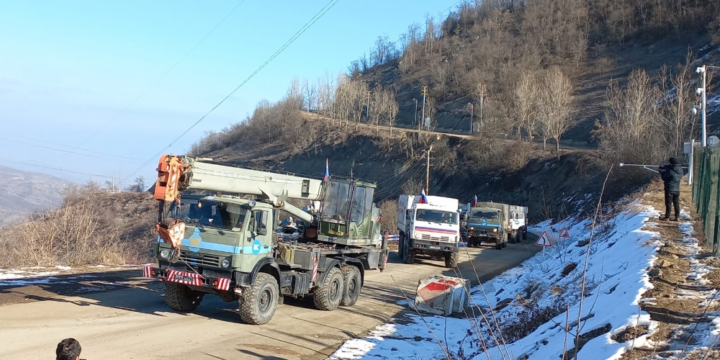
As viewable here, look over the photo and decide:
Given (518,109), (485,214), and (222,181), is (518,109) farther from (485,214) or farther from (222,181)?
(222,181)

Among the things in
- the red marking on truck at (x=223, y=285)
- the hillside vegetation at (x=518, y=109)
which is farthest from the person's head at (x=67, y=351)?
the hillside vegetation at (x=518, y=109)

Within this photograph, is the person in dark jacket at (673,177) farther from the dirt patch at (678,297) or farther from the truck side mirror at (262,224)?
the truck side mirror at (262,224)

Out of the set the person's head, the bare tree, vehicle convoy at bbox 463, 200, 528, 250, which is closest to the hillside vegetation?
the bare tree

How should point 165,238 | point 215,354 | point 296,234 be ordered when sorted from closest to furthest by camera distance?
point 215,354 < point 165,238 < point 296,234

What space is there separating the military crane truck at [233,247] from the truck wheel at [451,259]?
36.0ft

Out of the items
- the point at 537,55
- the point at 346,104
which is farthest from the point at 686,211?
the point at 537,55

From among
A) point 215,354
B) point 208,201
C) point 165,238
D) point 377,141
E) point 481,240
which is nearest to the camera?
point 215,354

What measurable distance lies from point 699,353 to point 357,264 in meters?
10.3

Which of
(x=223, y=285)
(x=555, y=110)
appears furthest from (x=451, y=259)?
(x=555, y=110)

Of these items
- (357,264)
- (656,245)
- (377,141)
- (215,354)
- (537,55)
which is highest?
(537,55)

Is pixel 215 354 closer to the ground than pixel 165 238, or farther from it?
closer to the ground

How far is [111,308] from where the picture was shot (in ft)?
40.9

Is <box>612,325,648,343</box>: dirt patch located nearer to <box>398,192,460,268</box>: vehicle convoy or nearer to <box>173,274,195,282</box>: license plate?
<box>173,274,195,282</box>: license plate

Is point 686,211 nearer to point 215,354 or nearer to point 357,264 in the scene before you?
point 357,264
